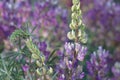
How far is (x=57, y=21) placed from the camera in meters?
2.36

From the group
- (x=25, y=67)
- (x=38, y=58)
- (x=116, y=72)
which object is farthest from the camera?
(x=116, y=72)

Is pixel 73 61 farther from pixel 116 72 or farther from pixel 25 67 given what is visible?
pixel 116 72

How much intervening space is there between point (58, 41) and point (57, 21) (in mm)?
184

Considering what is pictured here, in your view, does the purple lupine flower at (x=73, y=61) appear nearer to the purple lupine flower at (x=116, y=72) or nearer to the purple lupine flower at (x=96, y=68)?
the purple lupine flower at (x=96, y=68)

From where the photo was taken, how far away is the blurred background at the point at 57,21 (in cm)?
202

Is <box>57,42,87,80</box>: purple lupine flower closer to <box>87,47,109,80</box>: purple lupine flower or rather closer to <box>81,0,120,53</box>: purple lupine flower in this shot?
<box>87,47,109,80</box>: purple lupine flower

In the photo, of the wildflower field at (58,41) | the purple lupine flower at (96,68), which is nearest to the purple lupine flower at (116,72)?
the wildflower field at (58,41)

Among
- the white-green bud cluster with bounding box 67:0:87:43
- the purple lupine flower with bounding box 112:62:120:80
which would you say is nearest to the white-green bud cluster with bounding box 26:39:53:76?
the white-green bud cluster with bounding box 67:0:87:43

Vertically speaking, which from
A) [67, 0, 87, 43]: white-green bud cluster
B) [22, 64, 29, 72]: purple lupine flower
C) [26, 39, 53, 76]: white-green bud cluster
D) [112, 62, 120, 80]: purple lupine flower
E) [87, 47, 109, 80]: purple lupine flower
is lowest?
[112, 62, 120, 80]: purple lupine flower

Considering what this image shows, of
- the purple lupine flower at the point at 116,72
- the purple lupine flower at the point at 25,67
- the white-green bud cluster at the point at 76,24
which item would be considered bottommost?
the purple lupine flower at the point at 116,72

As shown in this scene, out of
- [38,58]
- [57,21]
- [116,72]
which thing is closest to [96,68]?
[38,58]

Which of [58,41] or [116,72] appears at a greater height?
[58,41]

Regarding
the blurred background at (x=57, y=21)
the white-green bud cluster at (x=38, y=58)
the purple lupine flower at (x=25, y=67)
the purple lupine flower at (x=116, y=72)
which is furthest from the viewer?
the blurred background at (x=57, y=21)

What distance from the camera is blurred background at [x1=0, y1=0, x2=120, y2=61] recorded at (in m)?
2.02
